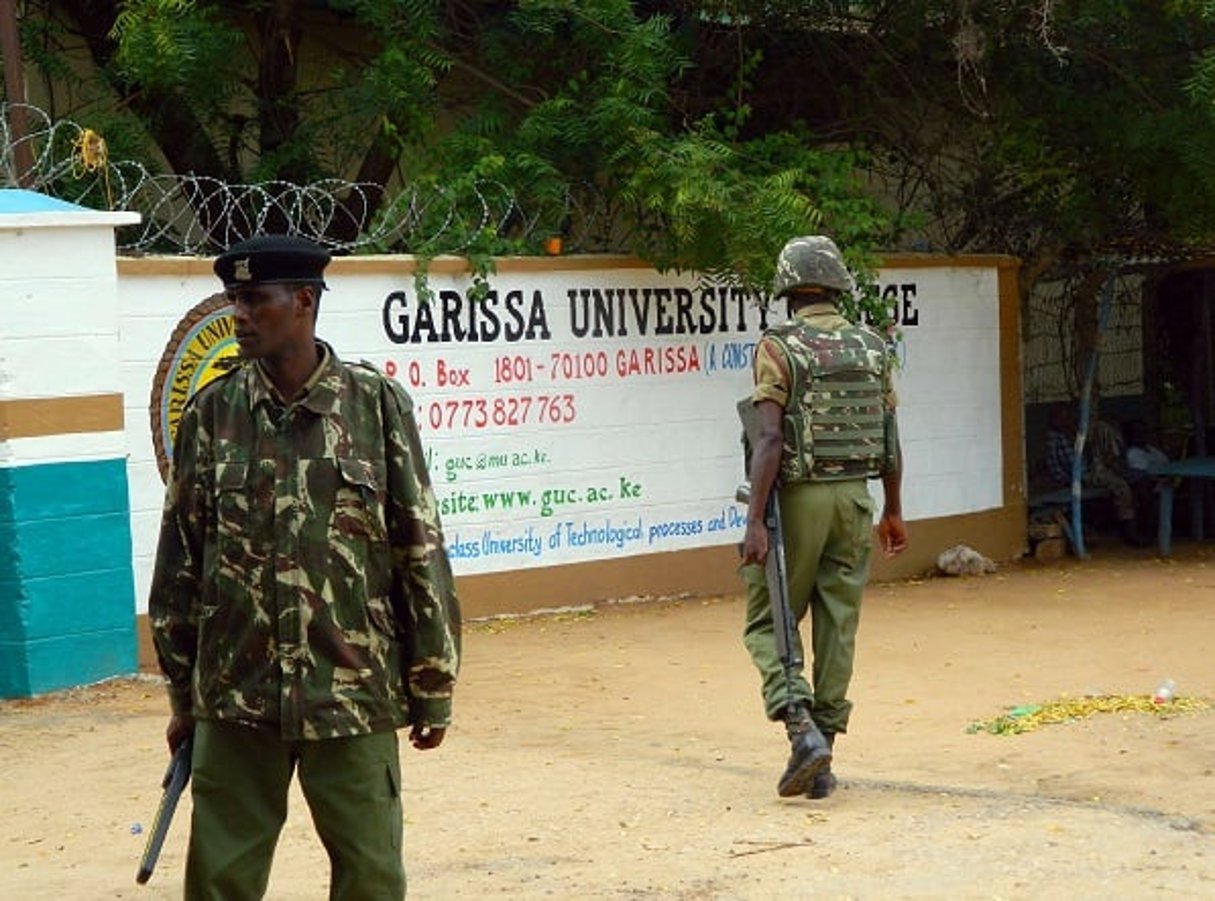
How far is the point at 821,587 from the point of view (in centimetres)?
708

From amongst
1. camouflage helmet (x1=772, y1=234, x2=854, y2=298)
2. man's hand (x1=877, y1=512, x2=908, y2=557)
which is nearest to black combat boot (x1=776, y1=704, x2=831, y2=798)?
man's hand (x1=877, y1=512, x2=908, y2=557)

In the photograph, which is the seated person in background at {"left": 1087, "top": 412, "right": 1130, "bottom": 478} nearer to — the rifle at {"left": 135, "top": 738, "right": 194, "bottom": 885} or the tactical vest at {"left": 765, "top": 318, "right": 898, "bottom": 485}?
the tactical vest at {"left": 765, "top": 318, "right": 898, "bottom": 485}

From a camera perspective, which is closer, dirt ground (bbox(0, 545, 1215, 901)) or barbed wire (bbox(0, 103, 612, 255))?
dirt ground (bbox(0, 545, 1215, 901))

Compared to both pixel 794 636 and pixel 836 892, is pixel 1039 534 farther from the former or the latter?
pixel 836 892

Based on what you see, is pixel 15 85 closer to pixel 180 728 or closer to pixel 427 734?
pixel 180 728

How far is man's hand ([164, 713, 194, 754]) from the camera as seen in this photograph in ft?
14.6

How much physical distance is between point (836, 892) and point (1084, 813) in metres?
1.19

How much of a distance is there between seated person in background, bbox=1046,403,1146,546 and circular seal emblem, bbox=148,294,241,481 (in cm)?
739

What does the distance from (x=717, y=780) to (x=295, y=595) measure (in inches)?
131

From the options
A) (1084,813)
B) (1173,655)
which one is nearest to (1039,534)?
(1173,655)

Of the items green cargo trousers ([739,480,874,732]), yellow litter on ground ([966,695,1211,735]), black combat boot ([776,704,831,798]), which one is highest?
green cargo trousers ([739,480,874,732])

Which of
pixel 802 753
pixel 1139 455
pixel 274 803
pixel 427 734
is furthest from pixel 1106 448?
pixel 274 803

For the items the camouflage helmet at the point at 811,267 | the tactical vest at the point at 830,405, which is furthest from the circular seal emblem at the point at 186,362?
the tactical vest at the point at 830,405

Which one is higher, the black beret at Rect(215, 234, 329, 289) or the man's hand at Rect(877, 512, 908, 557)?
the black beret at Rect(215, 234, 329, 289)
